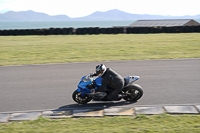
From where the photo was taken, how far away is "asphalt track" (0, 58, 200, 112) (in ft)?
25.3

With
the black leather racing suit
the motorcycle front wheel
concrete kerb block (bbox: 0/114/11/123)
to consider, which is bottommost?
concrete kerb block (bbox: 0/114/11/123)

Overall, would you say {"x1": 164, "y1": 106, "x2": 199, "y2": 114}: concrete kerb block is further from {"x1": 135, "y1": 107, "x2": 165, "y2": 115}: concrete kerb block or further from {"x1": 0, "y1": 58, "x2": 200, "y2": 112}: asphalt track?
{"x1": 0, "y1": 58, "x2": 200, "y2": 112}: asphalt track

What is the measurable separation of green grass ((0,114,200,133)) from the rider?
131 centimetres

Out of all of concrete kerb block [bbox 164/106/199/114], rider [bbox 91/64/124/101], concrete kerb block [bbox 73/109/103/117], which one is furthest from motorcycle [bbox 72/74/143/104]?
concrete kerb block [bbox 164/106/199/114]

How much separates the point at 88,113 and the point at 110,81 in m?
1.18

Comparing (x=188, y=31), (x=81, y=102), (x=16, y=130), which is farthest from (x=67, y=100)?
(x=188, y=31)

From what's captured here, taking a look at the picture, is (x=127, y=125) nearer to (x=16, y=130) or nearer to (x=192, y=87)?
(x=16, y=130)

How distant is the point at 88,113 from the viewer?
22.4 ft

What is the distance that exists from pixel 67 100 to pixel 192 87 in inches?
174

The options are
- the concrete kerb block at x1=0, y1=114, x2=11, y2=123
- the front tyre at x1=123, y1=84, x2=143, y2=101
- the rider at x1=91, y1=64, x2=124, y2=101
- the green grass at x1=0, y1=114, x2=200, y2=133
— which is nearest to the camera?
the green grass at x1=0, y1=114, x2=200, y2=133

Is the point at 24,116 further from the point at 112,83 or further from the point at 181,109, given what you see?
the point at 181,109

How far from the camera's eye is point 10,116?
22.1 feet

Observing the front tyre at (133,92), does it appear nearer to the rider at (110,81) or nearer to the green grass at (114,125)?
the rider at (110,81)

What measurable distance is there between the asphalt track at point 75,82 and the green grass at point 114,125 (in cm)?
129
